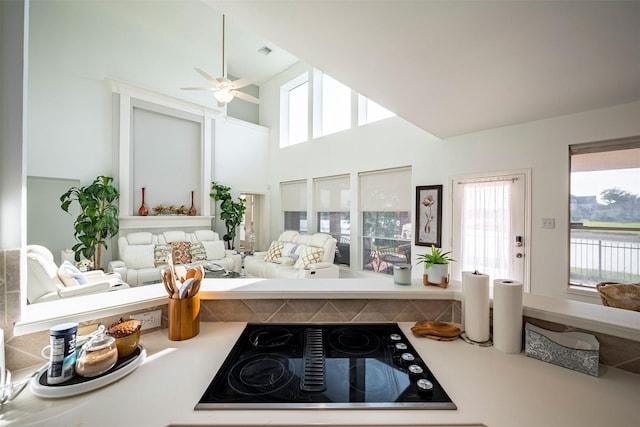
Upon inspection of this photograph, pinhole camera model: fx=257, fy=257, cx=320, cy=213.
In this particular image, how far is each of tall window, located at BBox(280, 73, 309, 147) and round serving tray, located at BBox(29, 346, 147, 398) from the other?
5776 mm

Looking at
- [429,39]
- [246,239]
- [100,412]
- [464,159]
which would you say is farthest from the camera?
[246,239]

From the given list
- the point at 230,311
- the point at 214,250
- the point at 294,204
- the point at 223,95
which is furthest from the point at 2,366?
the point at 294,204

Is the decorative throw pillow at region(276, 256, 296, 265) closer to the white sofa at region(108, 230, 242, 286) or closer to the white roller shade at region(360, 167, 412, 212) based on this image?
the white sofa at region(108, 230, 242, 286)

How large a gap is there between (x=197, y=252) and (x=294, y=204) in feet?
7.84

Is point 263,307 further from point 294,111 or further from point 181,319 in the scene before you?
point 294,111

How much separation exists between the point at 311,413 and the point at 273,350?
0.35 metres

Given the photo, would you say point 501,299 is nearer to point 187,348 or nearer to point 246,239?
point 187,348

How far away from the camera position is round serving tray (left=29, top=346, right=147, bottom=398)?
0.69 metres

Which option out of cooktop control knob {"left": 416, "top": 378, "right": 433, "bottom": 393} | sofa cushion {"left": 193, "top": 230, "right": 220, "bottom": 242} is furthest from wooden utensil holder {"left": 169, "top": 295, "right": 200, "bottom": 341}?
sofa cushion {"left": 193, "top": 230, "right": 220, "bottom": 242}

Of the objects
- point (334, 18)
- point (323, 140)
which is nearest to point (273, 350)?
point (334, 18)

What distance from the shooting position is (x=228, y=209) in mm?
5809

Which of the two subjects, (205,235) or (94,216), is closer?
(94,216)

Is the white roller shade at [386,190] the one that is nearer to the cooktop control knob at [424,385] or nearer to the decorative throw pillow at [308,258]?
the decorative throw pillow at [308,258]

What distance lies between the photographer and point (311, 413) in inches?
25.8
